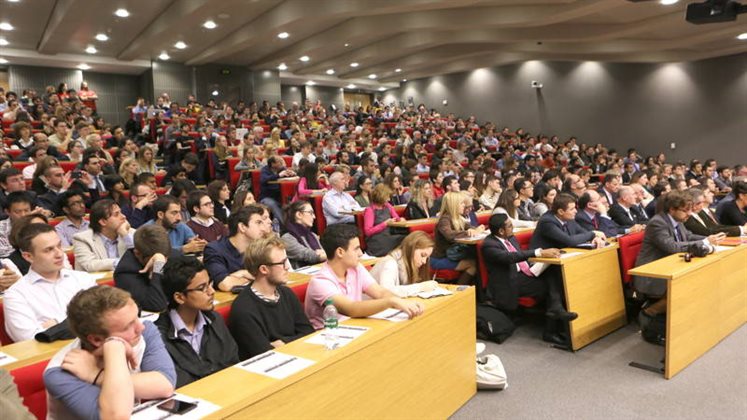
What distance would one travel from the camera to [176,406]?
5.76ft

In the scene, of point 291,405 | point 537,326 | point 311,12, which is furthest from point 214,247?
point 311,12

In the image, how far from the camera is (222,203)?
19.2 feet

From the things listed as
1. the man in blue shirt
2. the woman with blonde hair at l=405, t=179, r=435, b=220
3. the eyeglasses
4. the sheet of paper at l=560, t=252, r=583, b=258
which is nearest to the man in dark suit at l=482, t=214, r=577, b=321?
the sheet of paper at l=560, t=252, r=583, b=258

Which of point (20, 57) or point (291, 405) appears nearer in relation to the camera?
point (291, 405)

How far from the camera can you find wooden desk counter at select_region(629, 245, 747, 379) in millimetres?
3660

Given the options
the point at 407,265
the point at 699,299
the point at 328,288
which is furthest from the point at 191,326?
the point at 699,299

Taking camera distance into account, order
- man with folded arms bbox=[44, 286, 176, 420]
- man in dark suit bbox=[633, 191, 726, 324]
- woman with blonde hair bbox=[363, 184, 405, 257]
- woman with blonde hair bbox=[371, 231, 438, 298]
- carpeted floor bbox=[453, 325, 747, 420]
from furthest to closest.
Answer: woman with blonde hair bbox=[363, 184, 405, 257]
man in dark suit bbox=[633, 191, 726, 324]
woman with blonde hair bbox=[371, 231, 438, 298]
carpeted floor bbox=[453, 325, 747, 420]
man with folded arms bbox=[44, 286, 176, 420]

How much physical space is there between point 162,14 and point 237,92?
20.7 ft

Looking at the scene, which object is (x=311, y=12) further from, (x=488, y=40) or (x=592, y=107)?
(x=592, y=107)

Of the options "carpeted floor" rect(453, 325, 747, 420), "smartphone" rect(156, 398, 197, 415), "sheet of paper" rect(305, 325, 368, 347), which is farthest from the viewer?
"carpeted floor" rect(453, 325, 747, 420)

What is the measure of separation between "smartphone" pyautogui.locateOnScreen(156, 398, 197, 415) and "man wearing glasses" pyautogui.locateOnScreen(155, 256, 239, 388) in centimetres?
42

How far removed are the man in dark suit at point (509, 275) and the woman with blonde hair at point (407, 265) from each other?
0.95m

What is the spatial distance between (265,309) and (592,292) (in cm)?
289

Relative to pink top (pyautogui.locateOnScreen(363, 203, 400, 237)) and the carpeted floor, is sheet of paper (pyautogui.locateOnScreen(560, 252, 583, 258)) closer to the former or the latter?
the carpeted floor
